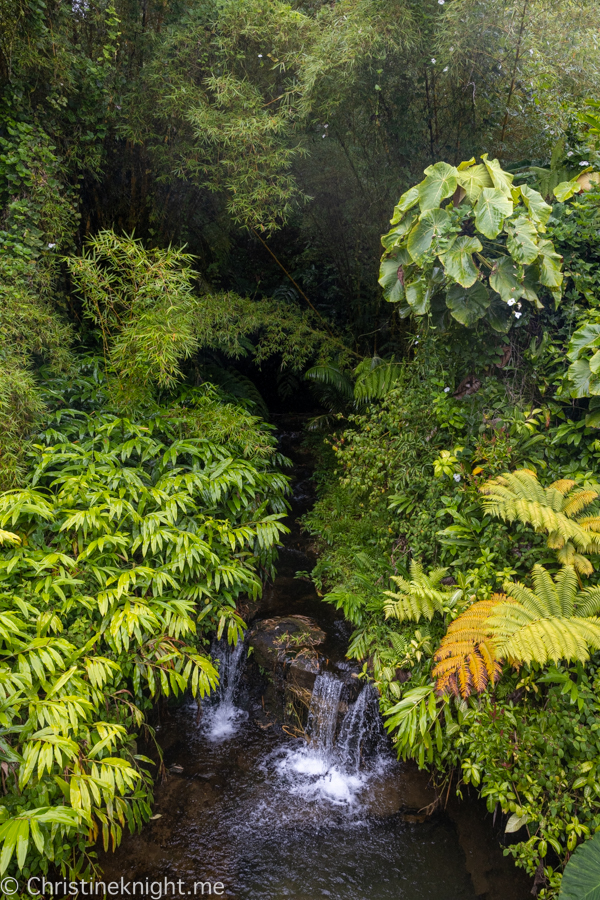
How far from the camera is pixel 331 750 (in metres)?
3.66

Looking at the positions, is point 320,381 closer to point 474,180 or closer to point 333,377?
point 333,377

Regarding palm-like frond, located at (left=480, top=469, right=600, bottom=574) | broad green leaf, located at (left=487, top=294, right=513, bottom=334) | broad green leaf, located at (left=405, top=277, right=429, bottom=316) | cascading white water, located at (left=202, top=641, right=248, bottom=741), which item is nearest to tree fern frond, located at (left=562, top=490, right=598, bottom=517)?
palm-like frond, located at (left=480, top=469, right=600, bottom=574)

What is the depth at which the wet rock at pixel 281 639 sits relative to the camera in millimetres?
4008

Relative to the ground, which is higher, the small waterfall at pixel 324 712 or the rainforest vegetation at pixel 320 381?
the rainforest vegetation at pixel 320 381

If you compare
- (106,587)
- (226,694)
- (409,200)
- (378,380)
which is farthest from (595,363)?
(226,694)

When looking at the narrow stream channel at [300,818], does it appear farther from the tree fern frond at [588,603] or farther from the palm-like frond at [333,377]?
the palm-like frond at [333,377]

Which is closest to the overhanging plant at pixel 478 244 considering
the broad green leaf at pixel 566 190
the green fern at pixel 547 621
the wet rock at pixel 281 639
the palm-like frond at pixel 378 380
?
the broad green leaf at pixel 566 190

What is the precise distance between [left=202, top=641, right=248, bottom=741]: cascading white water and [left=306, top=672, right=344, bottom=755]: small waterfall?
0.60 meters

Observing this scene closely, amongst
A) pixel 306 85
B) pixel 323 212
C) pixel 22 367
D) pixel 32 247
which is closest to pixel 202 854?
pixel 22 367

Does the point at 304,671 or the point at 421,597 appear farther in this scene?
the point at 304,671

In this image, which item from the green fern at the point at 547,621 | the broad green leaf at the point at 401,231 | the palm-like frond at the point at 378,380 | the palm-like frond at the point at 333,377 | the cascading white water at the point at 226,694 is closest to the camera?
the green fern at the point at 547,621

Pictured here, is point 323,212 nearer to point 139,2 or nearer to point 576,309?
point 139,2

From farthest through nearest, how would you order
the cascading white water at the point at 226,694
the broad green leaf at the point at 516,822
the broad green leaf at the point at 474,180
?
the cascading white water at the point at 226,694, the broad green leaf at the point at 474,180, the broad green leaf at the point at 516,822

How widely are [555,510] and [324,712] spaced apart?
84.4 inches
